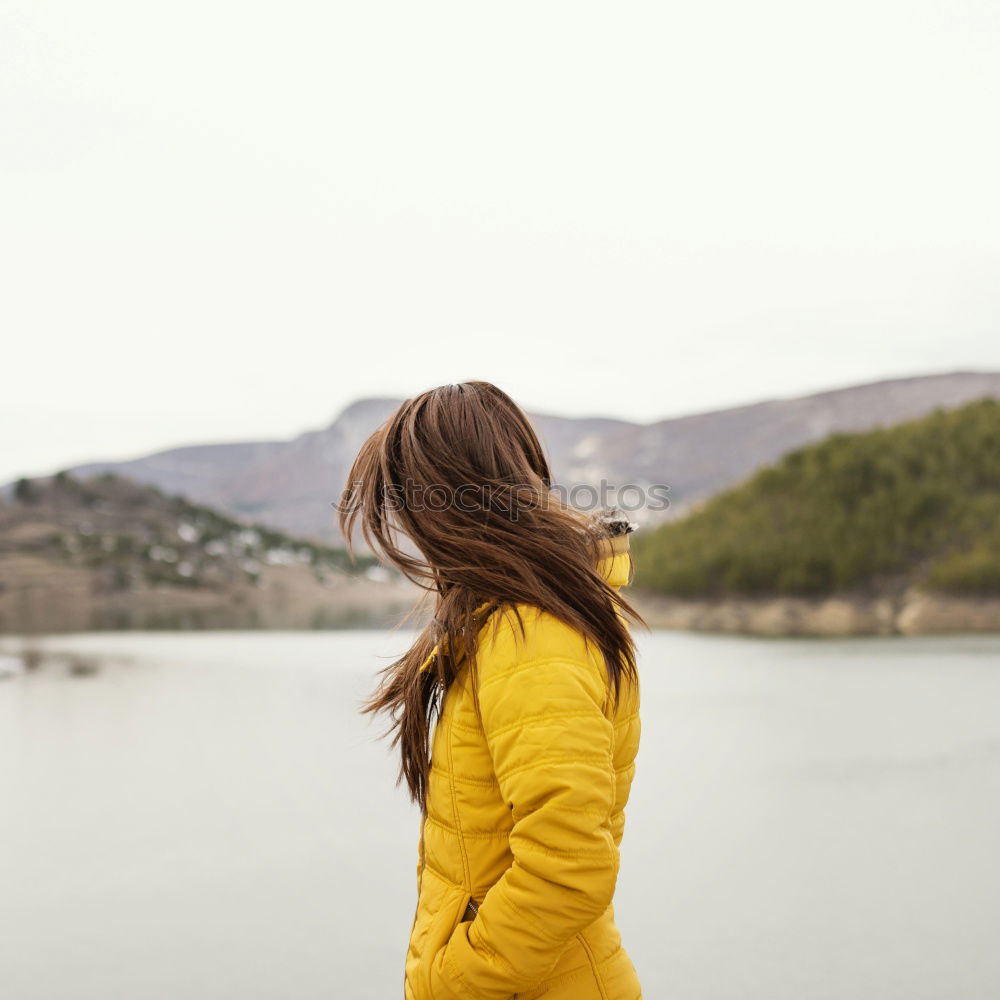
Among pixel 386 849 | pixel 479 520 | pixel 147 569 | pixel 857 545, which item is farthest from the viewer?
pixel 147 569

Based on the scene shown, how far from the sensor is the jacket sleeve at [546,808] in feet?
2.99

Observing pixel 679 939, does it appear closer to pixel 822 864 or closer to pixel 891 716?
pixel 822 864

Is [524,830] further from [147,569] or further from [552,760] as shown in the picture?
[147,569]

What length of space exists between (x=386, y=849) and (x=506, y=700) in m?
3.49

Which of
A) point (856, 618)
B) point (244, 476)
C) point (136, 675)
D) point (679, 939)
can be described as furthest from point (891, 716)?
point (244, 476)

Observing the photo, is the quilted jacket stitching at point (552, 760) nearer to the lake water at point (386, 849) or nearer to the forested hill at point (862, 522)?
the lake water at point (386, 849)

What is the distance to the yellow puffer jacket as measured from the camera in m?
0.91

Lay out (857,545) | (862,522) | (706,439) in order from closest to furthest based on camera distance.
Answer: (857,545) → (862,522) → (706,439)

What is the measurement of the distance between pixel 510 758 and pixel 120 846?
3815 mm

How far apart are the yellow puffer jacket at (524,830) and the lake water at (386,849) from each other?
A: 199 cm

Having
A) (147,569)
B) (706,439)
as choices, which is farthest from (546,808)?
(706,439)

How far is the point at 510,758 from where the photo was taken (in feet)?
3.01

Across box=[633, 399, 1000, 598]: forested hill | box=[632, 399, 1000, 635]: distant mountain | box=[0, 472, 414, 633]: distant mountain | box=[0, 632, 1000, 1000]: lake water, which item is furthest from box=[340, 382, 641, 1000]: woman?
box=[0, 472, 414, 633]: distant mountain

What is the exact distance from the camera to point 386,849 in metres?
4.12
